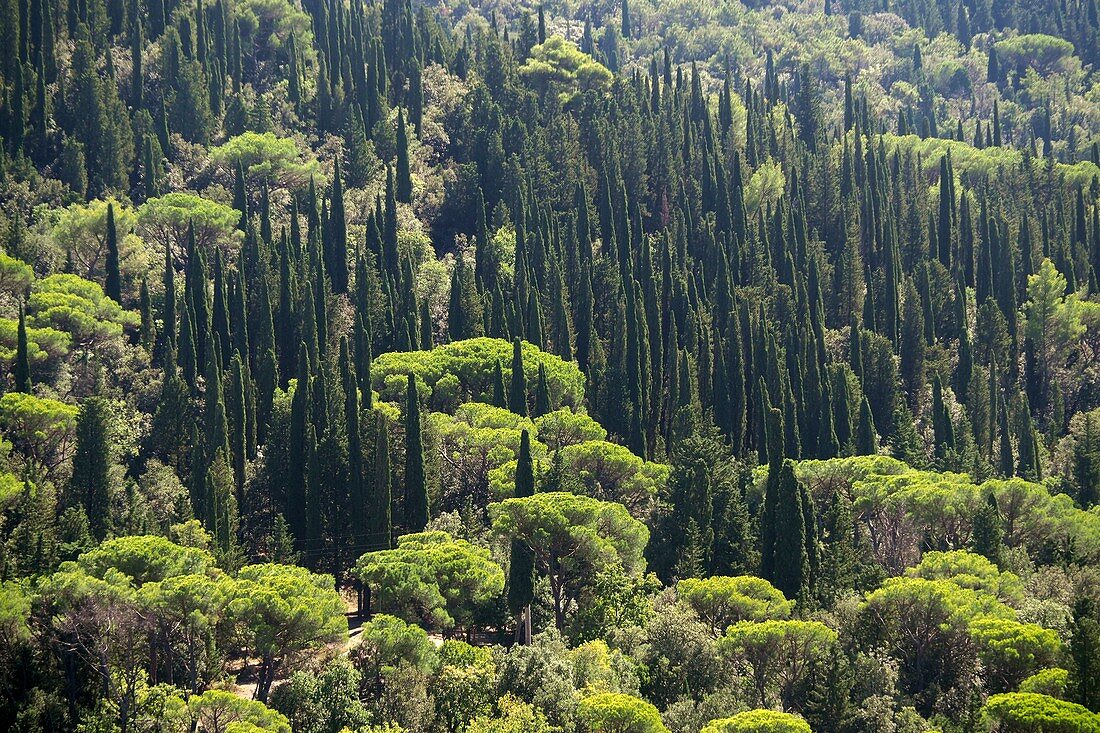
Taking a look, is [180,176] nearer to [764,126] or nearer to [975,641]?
[764,126]

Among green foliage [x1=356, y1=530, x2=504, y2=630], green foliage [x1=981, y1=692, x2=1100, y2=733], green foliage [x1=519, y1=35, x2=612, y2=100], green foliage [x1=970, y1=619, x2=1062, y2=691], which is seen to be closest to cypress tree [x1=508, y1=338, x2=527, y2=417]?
green foliage [x1=356, y1=530, x2=504, y2=630]

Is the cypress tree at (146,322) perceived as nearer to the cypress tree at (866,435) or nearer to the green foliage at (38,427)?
the green foliage at (38,427)

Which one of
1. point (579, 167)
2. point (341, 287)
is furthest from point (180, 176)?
point (579, 167)

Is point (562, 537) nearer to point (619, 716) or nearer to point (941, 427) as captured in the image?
point (619, 716)

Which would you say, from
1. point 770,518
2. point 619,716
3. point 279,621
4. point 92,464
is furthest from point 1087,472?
point 92,464

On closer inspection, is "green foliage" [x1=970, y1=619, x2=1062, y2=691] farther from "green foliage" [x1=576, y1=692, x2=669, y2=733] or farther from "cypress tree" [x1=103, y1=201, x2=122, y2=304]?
"cypress tree" [x1=103, y1=201, x2=122, y2=304]

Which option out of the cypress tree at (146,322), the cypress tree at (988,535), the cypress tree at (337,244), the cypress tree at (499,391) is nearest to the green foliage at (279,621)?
the cypress tree at (499,391)
